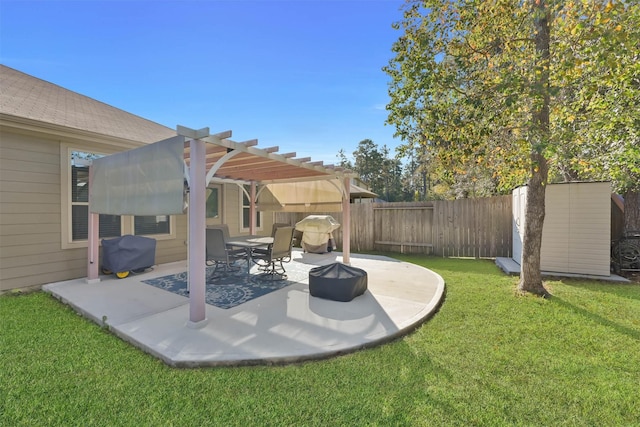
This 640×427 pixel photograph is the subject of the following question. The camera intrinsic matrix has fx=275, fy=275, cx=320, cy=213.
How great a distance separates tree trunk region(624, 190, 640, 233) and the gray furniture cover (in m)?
11.6

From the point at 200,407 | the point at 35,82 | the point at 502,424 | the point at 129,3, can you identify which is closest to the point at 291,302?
the point at 200,407

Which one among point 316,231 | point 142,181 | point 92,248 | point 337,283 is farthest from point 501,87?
point 92,248

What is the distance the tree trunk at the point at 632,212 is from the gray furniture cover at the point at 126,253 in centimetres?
1157

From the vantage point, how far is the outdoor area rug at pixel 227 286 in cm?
472

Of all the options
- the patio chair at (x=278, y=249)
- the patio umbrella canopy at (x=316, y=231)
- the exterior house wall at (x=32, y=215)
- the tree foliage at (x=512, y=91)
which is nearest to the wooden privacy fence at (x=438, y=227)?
the patio umbrella canopy at (x=316, y=231)

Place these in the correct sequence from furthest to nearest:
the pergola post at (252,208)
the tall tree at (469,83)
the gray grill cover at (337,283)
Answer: the pergola post at (252,208) → the gray grill cover at (337,283) → the tall tree at (469,83)

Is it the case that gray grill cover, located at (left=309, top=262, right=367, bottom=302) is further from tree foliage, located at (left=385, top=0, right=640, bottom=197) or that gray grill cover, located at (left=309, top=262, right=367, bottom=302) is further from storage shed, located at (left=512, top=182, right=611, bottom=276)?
storage shed, located at (left=512, top=182, right=611, bottom=276)

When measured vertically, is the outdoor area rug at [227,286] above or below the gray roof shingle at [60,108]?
below

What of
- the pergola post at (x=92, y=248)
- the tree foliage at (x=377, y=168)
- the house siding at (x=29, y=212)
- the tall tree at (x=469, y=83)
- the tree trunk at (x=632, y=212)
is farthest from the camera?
the tree foliage at (x=377, y=168)

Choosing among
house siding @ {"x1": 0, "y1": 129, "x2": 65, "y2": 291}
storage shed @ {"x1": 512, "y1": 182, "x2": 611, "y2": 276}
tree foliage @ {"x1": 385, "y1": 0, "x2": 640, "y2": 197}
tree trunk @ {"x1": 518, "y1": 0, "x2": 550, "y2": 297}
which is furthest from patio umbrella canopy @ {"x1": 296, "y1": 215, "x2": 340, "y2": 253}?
house siding @ {"x1": 0, "y1": 129, "x2": 65, "y2": 291}

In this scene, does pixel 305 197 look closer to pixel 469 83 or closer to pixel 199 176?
pixel 469 83

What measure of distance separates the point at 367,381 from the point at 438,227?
784 cm

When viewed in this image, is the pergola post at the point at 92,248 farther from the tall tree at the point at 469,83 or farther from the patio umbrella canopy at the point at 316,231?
the tall tree at the point at 469,83

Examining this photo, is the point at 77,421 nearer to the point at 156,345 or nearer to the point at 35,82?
the point at 156,345
